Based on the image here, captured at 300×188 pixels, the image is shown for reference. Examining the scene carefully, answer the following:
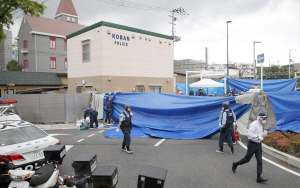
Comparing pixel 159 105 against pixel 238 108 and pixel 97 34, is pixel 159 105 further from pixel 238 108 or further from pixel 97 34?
pixel 97 34

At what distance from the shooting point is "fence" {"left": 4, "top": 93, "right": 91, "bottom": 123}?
565 inches

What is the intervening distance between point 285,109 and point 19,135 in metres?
10.2

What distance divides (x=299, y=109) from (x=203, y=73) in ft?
64.0

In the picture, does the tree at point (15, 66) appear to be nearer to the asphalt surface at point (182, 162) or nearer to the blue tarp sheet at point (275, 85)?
the asphalt surface at point (182, 162)

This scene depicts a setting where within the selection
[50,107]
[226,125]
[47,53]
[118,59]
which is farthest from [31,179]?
[47,53]

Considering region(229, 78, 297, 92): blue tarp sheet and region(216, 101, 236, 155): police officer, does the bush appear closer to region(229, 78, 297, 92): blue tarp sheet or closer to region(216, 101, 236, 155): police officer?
region(216, 101, 236, 155): police officer

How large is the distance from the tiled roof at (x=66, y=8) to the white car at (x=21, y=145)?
144ft

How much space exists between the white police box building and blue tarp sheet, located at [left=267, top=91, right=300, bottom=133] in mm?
11424

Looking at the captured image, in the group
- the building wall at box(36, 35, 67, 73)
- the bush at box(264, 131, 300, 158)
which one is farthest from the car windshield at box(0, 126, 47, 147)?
the building wall at box(36, 35, 67, 73)

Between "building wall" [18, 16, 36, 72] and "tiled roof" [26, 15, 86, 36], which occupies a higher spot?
"tiled roof" [26, 15, 86, 36]

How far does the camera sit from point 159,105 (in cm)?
1204

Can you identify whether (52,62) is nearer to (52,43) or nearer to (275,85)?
(52,43)

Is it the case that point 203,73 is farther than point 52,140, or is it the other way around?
point 203,73

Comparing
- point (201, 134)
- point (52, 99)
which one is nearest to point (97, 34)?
point (52, 99)
